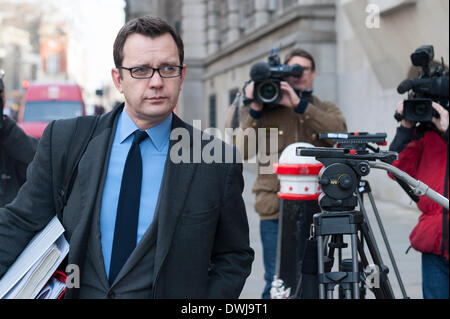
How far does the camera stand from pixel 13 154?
183 inches

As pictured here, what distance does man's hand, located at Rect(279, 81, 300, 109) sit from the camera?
14.9 ft

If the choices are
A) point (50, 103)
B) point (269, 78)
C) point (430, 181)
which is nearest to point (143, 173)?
point (430, 181)

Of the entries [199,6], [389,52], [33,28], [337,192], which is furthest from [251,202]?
[33,28]

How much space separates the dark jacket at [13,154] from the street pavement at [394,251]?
7.32ft

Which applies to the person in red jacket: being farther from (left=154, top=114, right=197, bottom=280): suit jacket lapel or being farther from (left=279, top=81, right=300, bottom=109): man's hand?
(left=154, top=114, right=197, bottom=280): suit jacket lapel

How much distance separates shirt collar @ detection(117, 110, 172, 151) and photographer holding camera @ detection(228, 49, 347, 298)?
211cm

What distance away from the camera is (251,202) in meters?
12.4

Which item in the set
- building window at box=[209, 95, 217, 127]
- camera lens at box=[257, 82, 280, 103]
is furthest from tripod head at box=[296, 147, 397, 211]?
building window at box=[209, 95, 217, 127]

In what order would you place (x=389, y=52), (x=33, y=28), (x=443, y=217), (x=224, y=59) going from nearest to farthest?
(x=443, y=217)
(x=389, y=52)
(x=224, y=59)
(x=33, y=28)

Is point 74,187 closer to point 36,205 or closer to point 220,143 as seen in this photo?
point 36,205

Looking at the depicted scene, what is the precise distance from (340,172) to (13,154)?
277 centimetres

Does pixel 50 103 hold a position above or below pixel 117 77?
above

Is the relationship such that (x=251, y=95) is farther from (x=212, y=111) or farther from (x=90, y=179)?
(x=212, y=111)

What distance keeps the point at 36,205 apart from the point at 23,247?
154 mm
